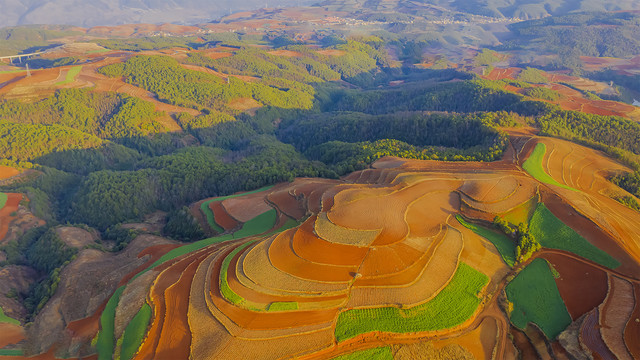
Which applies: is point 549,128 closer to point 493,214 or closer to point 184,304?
point 493,214

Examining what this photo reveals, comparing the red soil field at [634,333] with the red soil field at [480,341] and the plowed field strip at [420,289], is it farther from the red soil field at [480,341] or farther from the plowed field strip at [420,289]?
the plowed field strip at [420,289]

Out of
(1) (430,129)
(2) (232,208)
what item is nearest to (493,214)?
(2) (232,208)

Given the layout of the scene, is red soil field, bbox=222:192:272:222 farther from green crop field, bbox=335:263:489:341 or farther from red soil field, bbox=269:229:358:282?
green crop field, bbox=335:263:489:341

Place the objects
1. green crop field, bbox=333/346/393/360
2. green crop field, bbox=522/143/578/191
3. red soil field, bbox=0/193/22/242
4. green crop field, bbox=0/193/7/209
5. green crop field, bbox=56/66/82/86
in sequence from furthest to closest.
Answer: green crop field, bbox=56/66/82/86, green crop field, bbox=0/193/7/209, red soil field, bbox=0/193/22/242, green crop field, bbox=522/143/578/191, green crop field, bbox=333/346/393/360

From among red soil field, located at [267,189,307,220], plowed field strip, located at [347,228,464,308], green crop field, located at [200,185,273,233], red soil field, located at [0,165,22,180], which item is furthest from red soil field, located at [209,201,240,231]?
red soil field, located at [0,165,22,180]

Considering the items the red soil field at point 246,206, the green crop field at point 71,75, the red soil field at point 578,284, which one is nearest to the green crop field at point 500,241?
the red soil field at point 578,284

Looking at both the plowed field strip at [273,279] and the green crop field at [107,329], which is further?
the plowed field strip at [273,279]

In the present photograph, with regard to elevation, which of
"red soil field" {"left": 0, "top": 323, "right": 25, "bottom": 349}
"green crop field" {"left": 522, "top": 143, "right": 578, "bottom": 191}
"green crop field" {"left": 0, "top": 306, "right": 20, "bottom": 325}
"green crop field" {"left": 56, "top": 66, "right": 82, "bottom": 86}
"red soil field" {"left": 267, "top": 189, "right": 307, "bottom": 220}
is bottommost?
"green crop field" {"left": 0, "top": 306, "right": 20, "bottom": 325}
